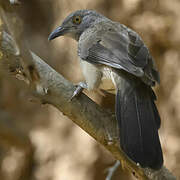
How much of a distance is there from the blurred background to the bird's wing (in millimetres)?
1970

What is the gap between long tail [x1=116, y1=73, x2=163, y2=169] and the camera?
2779 millimetres

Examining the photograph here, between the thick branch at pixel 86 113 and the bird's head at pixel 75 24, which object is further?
the bird's head at pixel 75 24

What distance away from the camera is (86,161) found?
5.64 m

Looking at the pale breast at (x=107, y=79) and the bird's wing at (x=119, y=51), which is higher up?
the bird's wing at (x=119, y=51)

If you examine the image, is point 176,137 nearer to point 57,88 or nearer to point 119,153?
point 119,153

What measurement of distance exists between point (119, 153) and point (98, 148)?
2553 mm

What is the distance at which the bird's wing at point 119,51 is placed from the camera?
3053 mm

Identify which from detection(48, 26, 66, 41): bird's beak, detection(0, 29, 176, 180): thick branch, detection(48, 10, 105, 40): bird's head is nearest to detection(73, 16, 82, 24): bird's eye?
detection(48, 10, 105, 40): bird's head

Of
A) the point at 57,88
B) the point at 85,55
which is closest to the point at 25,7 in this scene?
the point at 85,55

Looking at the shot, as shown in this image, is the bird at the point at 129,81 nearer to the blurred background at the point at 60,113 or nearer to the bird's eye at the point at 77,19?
the bird's eye at the point at 77,19

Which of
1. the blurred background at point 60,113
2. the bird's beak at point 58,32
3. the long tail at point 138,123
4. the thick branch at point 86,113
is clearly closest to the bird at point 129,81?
the long tail at point 138,123

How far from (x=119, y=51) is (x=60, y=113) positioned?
2.76m

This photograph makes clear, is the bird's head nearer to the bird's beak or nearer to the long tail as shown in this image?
the bird's beak

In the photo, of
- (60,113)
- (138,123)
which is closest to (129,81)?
(138,123)
